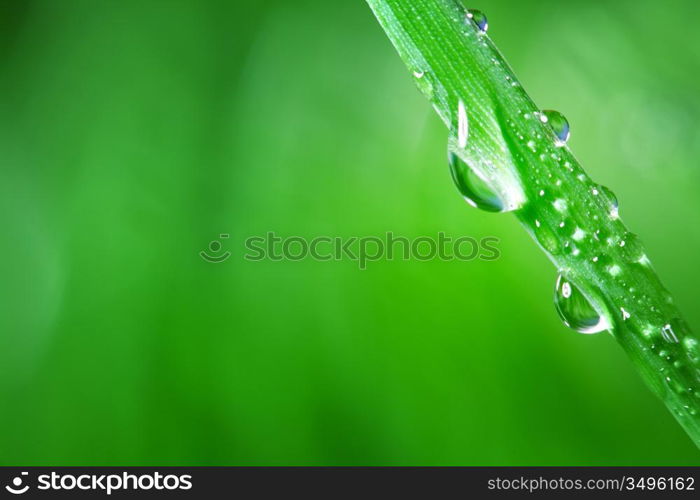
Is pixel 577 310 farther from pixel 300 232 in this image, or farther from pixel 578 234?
pixel 300 232

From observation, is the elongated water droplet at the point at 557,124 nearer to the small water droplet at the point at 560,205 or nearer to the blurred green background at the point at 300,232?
the small water droplet at the point at 560,205

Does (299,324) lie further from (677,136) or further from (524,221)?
(524,221)

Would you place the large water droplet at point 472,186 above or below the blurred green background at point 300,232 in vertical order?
below

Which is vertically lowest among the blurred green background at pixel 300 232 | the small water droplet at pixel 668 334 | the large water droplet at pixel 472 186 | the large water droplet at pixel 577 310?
the small water droplet at pixel 668 334

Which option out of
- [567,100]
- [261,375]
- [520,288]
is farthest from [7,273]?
[567,100]

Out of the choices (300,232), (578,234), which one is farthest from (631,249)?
(300,232)

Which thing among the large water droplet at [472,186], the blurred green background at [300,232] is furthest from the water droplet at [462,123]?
the blurred green background at [300,232]
